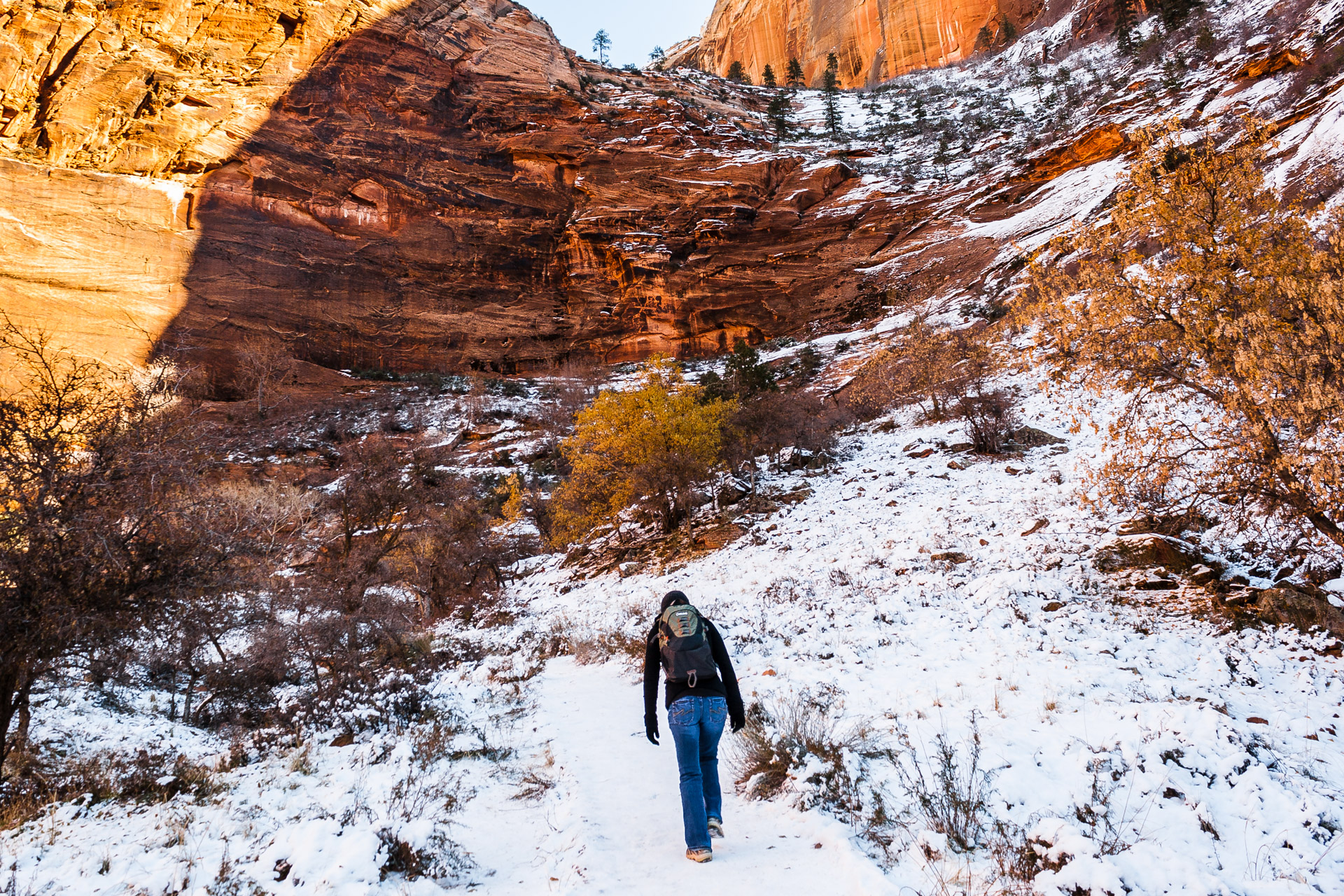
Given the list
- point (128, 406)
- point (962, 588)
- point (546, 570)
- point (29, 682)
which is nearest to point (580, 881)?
point (29, 682)

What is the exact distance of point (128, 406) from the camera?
5812mm

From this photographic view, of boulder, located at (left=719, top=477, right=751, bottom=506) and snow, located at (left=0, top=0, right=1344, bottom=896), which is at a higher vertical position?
boulder, located at (left=719, top=477, right=751, bottom=506)

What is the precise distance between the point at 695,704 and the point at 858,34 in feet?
405

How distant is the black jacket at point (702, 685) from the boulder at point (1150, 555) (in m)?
7.49

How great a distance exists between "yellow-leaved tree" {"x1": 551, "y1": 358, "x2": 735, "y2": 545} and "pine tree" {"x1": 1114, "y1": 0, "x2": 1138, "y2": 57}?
68931mm

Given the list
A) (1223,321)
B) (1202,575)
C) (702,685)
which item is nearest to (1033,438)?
(1202,575)

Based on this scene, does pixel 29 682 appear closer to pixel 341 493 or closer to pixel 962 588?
pixel 962 588

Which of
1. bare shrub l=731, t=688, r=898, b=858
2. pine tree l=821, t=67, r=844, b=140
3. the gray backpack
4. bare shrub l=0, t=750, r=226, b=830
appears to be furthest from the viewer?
pine tree l=821, t=67, r=844, b=140

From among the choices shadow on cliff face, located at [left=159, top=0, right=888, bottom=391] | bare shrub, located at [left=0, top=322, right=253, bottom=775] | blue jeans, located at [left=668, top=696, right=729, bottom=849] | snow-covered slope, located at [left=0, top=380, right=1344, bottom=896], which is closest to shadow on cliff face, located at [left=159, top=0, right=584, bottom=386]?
shadow on cliff face, located at [left=159, top=0, right=888, bottom=391]

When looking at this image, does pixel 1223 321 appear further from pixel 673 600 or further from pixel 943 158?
pixel 943 158

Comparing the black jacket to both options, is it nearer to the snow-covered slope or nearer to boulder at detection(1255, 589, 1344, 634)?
the snow-covered slope

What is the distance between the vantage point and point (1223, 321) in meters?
6.13

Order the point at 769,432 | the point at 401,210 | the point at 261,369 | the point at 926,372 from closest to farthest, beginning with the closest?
the point at 926,372 < the point at 769,432 < the point at 261,369 < the point at 401,210

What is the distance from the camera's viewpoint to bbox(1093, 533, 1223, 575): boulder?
8.17 meters
